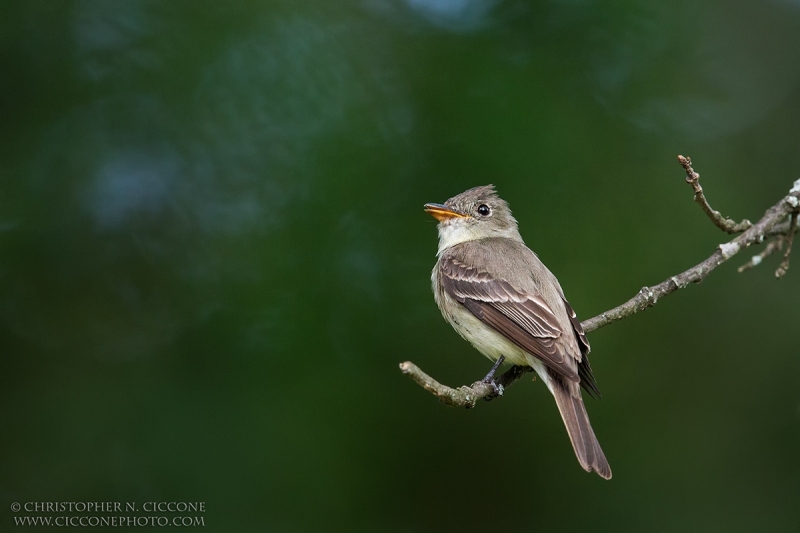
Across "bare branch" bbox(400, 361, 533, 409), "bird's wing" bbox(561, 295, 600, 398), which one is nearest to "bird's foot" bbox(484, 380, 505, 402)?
"bare branch" bbox(400, 361, 533, 409)

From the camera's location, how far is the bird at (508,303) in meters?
4.80

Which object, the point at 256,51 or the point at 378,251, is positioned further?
the point at 256,51

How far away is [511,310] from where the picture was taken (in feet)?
17.4

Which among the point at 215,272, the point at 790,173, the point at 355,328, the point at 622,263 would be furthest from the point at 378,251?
the point at 790,173

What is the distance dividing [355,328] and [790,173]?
443cm

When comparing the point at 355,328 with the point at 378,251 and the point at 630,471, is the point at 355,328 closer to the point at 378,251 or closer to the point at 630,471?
A: the point at 378,251

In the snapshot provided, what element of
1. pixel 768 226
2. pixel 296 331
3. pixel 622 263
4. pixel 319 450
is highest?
pixel 768 226

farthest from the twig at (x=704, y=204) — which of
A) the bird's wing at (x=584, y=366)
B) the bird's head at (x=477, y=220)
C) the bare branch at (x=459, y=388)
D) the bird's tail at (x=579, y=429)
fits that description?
the bird's head at (x=477, y=220)

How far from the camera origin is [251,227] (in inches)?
251

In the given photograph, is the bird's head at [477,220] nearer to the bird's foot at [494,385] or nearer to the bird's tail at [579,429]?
the bird's foot at [494,385]

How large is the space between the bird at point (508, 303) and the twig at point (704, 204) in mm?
1081

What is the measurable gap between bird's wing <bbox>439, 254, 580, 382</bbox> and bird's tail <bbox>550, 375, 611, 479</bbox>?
12cm

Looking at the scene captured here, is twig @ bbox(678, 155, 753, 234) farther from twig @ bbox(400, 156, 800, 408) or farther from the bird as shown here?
the bird

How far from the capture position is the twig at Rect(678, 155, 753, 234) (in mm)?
4156
